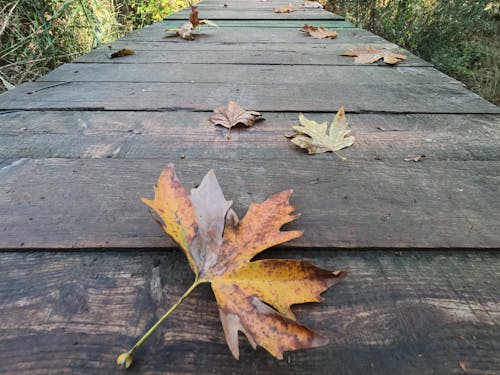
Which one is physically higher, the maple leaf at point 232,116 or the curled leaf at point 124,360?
the maple leaf at point 232,116

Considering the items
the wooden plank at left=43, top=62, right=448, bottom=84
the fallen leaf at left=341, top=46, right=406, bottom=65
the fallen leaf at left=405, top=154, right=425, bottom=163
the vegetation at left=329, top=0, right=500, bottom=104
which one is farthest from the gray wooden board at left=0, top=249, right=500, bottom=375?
the vegetation at left=329, top=0, right=500, bottom=104

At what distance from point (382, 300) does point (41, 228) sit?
1.92ft

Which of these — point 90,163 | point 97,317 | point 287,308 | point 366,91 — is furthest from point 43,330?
point 366,91

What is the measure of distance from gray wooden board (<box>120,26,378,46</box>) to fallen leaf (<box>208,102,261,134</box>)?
1180 millimetres

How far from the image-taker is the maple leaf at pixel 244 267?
421mm

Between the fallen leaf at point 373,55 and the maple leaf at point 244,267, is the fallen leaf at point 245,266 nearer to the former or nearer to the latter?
the maple leaf at point 244,267

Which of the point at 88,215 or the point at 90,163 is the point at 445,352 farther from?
the point at 90,163

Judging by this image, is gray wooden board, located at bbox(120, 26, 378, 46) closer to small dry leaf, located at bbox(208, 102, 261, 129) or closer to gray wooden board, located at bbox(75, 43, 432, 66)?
gray wooden board, located at bbox(75, 43, 432, 66)

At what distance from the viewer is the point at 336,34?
214cm

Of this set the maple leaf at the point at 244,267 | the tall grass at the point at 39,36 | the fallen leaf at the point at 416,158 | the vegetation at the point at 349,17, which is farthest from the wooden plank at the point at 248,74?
the tall grass at the point at 39,36

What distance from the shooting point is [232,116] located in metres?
0.99

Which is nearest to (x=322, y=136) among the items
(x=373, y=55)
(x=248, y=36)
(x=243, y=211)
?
(x=243, y=211)

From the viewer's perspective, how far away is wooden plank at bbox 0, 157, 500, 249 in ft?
1.93

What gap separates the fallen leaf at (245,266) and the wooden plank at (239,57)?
118 cm
